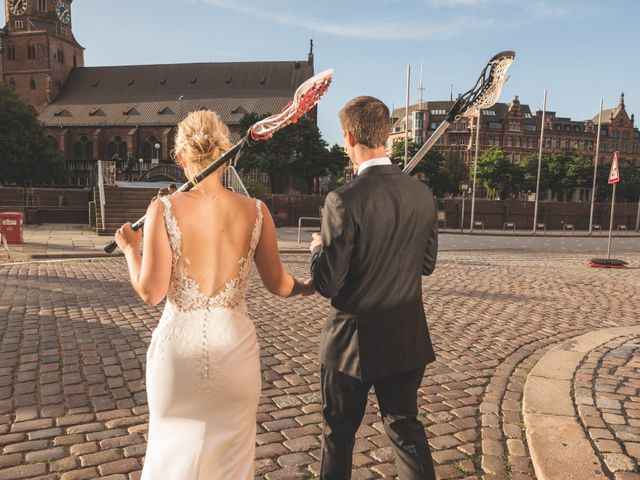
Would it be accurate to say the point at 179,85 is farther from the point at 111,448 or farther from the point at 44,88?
the point at 111,448

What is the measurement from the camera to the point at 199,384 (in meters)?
2.22

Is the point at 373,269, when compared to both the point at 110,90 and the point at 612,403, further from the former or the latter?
the point at 110,90

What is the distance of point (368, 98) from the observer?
2230mm

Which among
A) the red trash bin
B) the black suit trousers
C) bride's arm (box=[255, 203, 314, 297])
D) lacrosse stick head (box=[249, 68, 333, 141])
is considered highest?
lacrosse stick head (box=[249, 68, 333, 141])

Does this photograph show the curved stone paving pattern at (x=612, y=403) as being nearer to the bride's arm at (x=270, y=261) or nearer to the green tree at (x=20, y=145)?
the bride's arm at (x=270, y=261)

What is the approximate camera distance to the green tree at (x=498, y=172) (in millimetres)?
62250

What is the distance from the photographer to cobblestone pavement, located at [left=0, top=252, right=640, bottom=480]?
3324mm

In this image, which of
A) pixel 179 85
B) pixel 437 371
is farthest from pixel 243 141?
pixel 179 85

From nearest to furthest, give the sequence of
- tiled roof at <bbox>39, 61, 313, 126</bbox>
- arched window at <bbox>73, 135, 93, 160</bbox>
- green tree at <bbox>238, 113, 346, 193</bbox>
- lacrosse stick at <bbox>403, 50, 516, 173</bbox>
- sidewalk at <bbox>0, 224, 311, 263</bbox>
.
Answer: lacrosse stick at <bbox>403, 50, 516, 173</bbox> < sidewalk at <bbox>0, 224, 311, 263</bbox> < green tree at <bbox>238, 113, 346, 193</bbox> < tiled roof at <bbox>39, 61, 313, 126</bbox> < arched window at <bbox>73, 135, 93, 160</bbox>

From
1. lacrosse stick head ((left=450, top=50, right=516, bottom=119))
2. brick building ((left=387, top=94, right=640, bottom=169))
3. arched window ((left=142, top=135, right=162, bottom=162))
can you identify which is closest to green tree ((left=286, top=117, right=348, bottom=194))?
arched window ((left=142, top=135, right=162, bottom=162))

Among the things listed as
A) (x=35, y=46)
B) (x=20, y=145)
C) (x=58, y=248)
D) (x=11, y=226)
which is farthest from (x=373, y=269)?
(x=35, y=46)

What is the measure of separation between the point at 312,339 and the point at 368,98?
4275 mm

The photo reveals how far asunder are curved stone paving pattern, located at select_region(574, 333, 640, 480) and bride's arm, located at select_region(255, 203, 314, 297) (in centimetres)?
231

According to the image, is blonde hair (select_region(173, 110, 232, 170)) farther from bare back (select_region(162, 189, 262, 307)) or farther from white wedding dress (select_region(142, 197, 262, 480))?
white wedding dress (select_region(142, 197, 262, 480))
